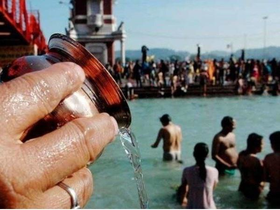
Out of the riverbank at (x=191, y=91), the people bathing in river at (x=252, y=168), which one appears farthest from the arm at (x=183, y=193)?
the riverbank at (x=191, y=91)

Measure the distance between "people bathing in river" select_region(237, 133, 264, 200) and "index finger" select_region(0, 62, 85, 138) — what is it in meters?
6.06

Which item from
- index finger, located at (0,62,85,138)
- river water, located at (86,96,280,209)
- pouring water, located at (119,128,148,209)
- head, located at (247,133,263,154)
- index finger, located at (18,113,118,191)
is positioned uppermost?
index finger, located at (0,62,85,138)

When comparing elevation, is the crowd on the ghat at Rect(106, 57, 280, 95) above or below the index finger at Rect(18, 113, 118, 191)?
below

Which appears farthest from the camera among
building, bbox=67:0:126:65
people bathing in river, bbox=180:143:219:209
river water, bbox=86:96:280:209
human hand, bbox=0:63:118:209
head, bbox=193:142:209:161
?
building, bbox=67:0:126:65

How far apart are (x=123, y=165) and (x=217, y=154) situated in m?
2.58

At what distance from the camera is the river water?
25.2 ft

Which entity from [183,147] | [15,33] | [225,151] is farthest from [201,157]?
[15,33]

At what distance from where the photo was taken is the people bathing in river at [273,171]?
663cm

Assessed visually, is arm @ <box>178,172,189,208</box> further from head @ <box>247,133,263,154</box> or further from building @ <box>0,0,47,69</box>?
building @ <box>0,0,47,69</box>

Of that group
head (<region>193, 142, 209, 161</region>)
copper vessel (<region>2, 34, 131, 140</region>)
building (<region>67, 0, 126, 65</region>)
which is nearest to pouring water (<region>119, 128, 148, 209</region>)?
copper vessel (<region>2, 34, 131, 140</region>)

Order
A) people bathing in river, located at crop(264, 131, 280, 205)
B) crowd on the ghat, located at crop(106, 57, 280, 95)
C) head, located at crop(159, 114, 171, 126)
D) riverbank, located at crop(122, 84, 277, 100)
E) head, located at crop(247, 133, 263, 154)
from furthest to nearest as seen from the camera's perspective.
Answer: crowd on the ghat, located at crop(106, 57, 280, 95), riverbank, located at crop(122, 84, 277, 100), head, located at crop(159, 114, 171, 126), head, located at crop(247, 133, 263, 154), people bathing in river, located at crop(264, 131, 280, 205)

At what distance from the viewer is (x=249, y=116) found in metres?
19.3

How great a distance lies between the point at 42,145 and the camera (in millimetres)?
1018

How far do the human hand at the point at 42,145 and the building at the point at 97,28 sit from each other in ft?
109
